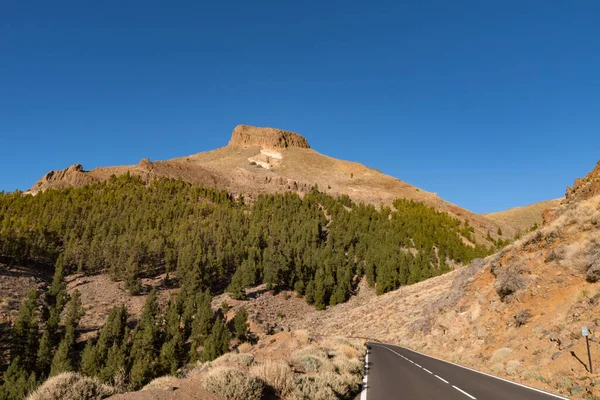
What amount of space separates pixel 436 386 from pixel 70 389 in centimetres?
1141

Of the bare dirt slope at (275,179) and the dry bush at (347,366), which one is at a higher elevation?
the bare dirt slope at (275,179)

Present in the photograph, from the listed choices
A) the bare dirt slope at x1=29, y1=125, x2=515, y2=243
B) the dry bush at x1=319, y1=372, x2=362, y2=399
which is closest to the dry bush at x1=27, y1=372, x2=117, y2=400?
the dry bush at x1=319, y1=372, x2=362, y2=399

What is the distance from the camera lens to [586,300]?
15.6 m

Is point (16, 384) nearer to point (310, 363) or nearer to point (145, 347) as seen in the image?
point (145, 347)

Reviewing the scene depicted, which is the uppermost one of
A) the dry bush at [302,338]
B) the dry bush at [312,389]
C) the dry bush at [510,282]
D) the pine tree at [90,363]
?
the dry bush at [510,282]

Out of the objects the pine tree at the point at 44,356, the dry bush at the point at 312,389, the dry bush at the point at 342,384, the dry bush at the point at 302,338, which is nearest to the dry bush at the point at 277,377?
the dry bush at the point at 312,389

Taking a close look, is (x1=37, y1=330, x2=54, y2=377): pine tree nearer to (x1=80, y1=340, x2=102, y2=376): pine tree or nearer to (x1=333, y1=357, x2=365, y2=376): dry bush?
(x1=80, y1=340, x2=102, y2=376): pine tree

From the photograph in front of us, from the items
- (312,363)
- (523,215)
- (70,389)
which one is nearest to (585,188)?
(312,363)

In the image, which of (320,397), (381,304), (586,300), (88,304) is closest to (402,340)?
(381,304)

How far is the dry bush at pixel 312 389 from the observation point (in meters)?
9.42

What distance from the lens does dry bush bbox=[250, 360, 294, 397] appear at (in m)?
9.80

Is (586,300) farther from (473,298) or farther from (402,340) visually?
(402,340)

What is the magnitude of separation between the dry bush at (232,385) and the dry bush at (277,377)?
956 mm

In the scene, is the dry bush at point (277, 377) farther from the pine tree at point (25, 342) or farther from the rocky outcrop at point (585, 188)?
the pine tree at point (25, 342)
